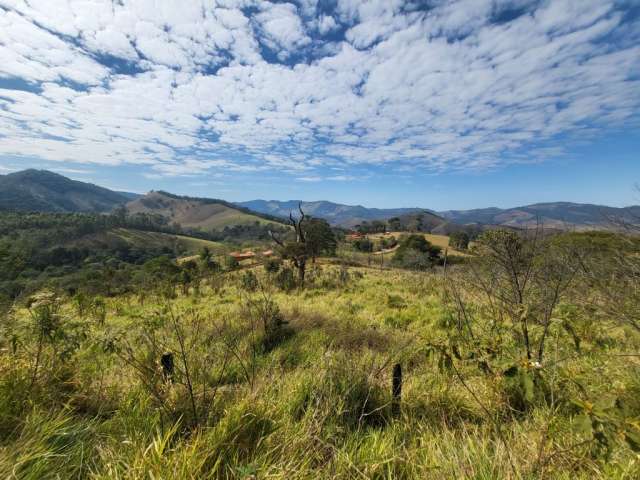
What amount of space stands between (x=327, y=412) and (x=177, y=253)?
112 m

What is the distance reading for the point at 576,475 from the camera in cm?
197

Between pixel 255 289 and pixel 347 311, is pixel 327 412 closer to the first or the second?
pixel 347 311

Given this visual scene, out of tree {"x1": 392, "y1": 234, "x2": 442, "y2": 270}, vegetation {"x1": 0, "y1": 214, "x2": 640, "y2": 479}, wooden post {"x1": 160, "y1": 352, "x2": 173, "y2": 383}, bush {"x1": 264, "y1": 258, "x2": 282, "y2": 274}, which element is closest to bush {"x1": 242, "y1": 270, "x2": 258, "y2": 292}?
bush {"x1": 264, "y1": 258, "x2": 282, "y2": 274}

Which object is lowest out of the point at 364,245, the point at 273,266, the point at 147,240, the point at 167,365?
the point at 147,240

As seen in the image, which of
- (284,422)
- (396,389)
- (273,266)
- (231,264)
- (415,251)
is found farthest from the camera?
(415,251)

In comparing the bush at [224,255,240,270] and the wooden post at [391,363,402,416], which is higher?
the wooden post at [391,363,402,416]

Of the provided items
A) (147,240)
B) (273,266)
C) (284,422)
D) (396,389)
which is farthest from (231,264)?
(147,240)

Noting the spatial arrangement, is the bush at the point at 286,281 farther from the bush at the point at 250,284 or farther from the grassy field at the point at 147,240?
the grassy field at the point at 147,240

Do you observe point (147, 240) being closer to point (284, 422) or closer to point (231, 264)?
point (231, 264)

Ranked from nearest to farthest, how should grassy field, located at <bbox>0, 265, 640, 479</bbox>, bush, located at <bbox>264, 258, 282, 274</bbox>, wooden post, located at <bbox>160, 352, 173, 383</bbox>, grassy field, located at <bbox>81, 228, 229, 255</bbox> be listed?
grassy field, located at <bbox>0, 265, 640, 479</bbox>
wooden post, located at <bbox>160, 352, 173, 383</bbox>
bush, located at <bbox>264, 258, 282, 274</bbox>
grassy field, located at <bbox>81, 228, 229, 255</bbox>

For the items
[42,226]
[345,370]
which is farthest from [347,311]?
[42,226]

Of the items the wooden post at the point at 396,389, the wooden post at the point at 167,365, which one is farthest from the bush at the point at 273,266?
the wooden post at the point at 396,389

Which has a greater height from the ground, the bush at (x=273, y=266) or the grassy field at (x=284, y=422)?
the grassy field at (x=284, y=422)

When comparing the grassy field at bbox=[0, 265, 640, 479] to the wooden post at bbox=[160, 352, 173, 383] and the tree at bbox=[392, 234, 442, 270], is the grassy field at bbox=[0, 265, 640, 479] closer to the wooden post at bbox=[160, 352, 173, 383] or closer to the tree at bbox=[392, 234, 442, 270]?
the wooden post at bbox=[160, 352, 173, 383]
